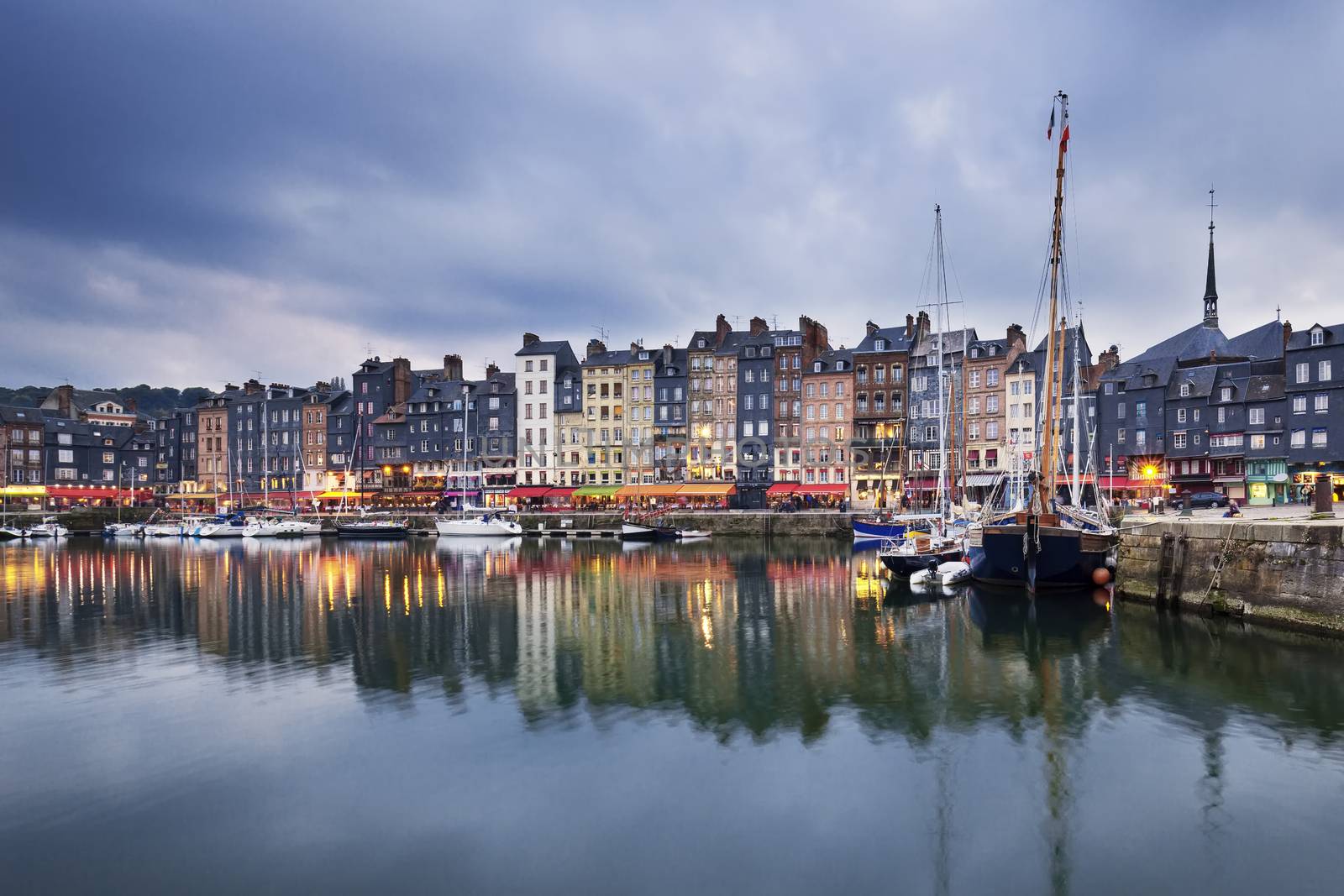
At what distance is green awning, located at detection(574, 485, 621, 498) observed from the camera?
255 feet

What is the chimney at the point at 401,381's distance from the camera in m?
93.1

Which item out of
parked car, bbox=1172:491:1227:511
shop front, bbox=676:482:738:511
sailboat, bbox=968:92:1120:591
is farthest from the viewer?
shop front, bbox=676:482:738:511

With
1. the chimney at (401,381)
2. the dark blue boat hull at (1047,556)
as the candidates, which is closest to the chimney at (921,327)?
the dark blue boat hull at (1047,556)

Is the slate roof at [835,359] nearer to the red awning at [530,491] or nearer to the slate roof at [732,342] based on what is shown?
the slate roof at [732,342]

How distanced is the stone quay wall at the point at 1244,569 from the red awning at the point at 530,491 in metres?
60.5

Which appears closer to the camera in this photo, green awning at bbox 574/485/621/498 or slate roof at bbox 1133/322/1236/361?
slate roof at bbox 1133/322/1236/361

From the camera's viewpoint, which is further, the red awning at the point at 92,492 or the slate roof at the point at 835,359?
the red awning at the point at 92,492

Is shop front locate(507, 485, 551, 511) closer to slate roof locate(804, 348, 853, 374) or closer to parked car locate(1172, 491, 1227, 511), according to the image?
slate roof locate(804, 348, 853, 374)

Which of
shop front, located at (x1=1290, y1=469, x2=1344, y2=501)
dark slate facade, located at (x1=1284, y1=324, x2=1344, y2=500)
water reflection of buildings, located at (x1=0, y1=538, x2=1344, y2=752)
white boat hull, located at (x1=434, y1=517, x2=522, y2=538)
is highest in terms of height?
dark slate facade, located at (x1=1284, y1=324, x2=1344, y2=500)

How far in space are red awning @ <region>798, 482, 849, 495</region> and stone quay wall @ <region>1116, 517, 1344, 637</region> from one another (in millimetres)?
43115

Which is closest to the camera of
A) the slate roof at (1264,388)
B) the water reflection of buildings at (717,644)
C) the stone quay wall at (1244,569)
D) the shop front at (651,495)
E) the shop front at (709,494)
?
the water reflection of buildings at (717,644)

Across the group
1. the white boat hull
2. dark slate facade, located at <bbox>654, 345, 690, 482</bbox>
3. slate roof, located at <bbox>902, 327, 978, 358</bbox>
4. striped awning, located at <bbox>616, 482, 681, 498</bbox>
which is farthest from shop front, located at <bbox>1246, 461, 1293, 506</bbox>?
the white boat hull

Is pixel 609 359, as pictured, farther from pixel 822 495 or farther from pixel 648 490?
pixel 822 495

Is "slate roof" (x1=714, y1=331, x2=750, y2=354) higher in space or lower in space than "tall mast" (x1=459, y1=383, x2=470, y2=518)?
higher
